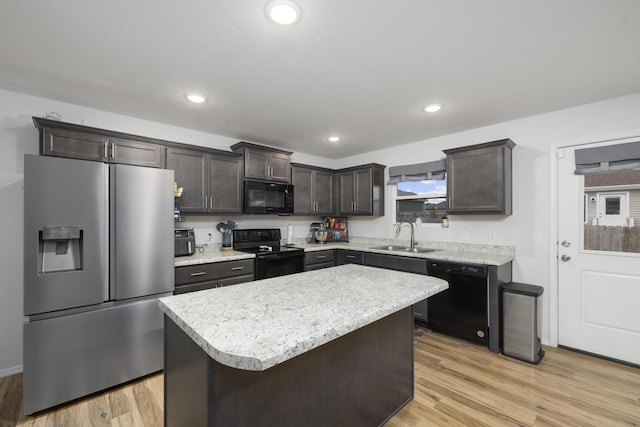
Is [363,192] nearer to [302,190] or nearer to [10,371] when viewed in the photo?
[302,190]

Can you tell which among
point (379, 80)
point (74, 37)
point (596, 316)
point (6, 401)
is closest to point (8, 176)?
point (74, 37)

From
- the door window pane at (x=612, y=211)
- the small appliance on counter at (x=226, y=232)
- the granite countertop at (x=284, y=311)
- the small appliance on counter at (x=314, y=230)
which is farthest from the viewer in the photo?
the small appliance on counter at (x=314, y=230)

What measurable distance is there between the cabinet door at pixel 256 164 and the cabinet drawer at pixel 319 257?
1.22 m

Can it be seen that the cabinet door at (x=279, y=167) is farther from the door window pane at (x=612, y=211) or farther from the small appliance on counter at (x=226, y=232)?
the door window pane at (x=612, y=211)

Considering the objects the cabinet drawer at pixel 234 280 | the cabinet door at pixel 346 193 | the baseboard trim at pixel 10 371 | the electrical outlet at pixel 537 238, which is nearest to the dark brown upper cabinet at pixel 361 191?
the cabinet door at pixel 346 193

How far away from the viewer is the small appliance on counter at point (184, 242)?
115 inches

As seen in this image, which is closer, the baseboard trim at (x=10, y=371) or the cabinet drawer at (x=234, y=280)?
the baseboard trim at (x=10, y=371)

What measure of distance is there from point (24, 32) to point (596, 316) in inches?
192

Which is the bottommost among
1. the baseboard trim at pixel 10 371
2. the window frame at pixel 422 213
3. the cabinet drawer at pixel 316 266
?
the baseboard trim at pixel 10 371

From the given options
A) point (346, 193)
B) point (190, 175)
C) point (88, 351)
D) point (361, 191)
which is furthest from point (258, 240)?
point (88, 351)

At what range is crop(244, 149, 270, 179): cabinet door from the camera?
3508 mm

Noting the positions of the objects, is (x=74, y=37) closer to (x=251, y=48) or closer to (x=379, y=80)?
(x=251, y=48)

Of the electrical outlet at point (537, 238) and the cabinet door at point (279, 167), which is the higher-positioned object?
the cabinet door at point (279, 167)

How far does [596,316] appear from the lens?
2.64 meters
